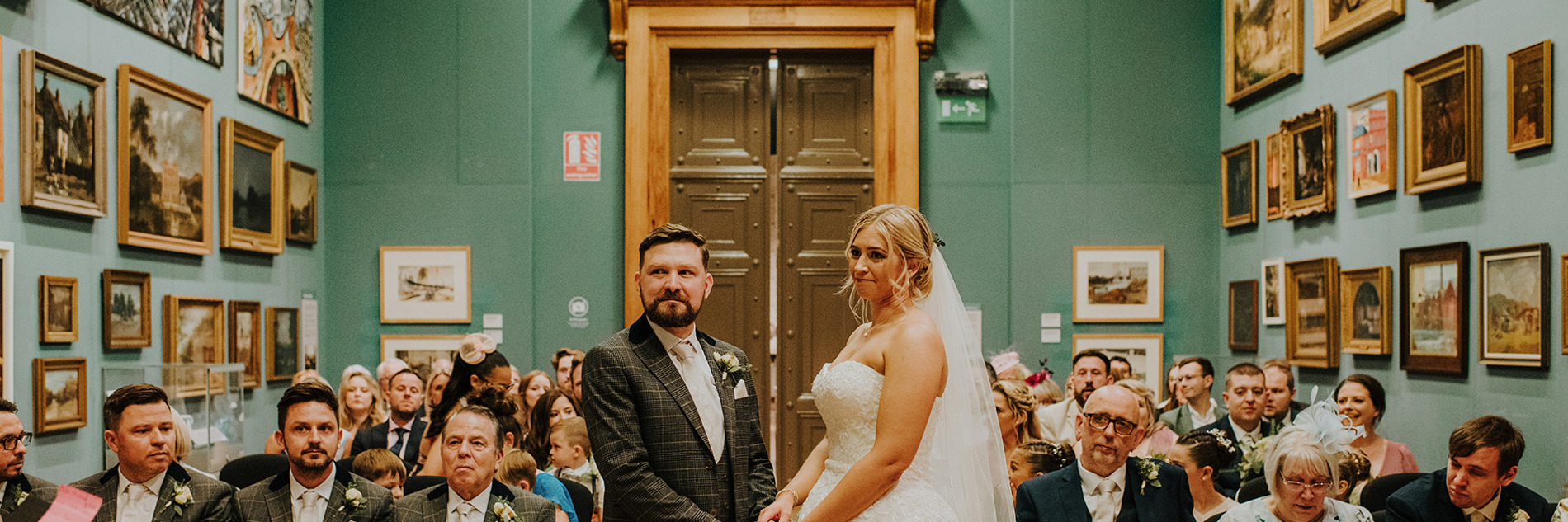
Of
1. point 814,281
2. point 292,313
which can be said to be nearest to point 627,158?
point 814,281

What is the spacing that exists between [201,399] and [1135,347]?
6.65m

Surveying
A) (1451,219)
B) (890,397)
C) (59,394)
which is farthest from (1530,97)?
(59,394)

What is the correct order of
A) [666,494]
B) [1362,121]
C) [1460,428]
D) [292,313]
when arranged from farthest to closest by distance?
[292,313] → [1362,121] → [1460,428] → [666,494]

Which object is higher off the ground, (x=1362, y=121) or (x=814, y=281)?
(x=1362, y=121)

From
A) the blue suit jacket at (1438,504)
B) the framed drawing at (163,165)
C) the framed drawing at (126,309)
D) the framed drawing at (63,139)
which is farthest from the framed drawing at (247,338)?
the blue suit jacket at (1438,504)

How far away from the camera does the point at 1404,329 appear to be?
21.1 ft

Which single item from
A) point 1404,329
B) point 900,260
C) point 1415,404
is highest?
point 900,260

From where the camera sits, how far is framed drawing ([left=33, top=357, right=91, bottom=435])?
5.41 metres

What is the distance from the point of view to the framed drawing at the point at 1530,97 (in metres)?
5.30

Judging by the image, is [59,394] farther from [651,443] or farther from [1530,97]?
[1530,97]

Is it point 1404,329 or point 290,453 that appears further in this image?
point 1404,329

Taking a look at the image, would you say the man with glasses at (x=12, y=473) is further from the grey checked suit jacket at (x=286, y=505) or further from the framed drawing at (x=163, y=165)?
the framed drawing at (x=163, y=165)

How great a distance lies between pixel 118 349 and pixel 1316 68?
7.43 metres

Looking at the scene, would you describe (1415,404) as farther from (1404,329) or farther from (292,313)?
(292,313)
